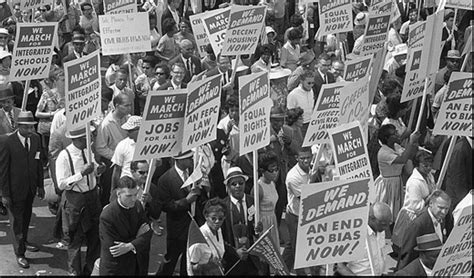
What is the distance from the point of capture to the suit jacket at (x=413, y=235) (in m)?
10.7

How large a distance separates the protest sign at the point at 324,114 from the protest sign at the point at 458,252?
253 centimetres

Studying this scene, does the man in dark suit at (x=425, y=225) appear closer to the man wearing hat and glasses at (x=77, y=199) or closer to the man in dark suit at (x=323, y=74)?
the man wearing hat and glasses at (x=77, y=199)

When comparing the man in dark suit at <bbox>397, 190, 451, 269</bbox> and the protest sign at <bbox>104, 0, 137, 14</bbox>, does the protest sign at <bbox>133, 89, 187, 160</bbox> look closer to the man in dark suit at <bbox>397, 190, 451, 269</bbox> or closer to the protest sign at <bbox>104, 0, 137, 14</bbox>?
the man in dark suit at <bbox>397, 190, 451, 269</bbox>

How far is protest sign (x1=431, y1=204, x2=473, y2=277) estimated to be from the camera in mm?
9906

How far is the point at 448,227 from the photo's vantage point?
12578 mm

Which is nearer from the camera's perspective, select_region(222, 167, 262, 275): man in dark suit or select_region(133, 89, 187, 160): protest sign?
select_region(222, 167, 262, 275): man in dark suit

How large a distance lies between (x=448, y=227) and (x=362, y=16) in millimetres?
9090

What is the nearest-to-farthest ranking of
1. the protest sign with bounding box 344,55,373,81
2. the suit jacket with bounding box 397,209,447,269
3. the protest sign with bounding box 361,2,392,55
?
1. the suit jacket with bounding box 397,209,447,269
2. the protest sign with bounding box 344,55,373,81
3. the protest sign with bounding box 361,2,392,55

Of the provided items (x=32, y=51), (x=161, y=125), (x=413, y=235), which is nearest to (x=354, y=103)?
(x=413, y=235)

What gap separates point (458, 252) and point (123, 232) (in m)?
3.33

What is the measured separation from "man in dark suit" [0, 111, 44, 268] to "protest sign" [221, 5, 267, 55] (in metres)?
4.08

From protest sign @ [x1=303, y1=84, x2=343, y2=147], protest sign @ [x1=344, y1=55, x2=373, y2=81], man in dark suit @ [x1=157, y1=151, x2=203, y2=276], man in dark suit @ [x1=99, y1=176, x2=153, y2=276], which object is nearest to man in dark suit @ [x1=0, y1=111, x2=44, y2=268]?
man in dark suit @ [x1=157, y1=151, x2=203, y2=276]

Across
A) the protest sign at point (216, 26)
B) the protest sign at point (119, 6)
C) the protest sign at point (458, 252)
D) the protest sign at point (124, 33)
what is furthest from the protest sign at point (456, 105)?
the protest sign at point (119, 6)

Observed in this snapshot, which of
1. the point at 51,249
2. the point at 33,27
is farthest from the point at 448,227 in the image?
the point at 33,27
